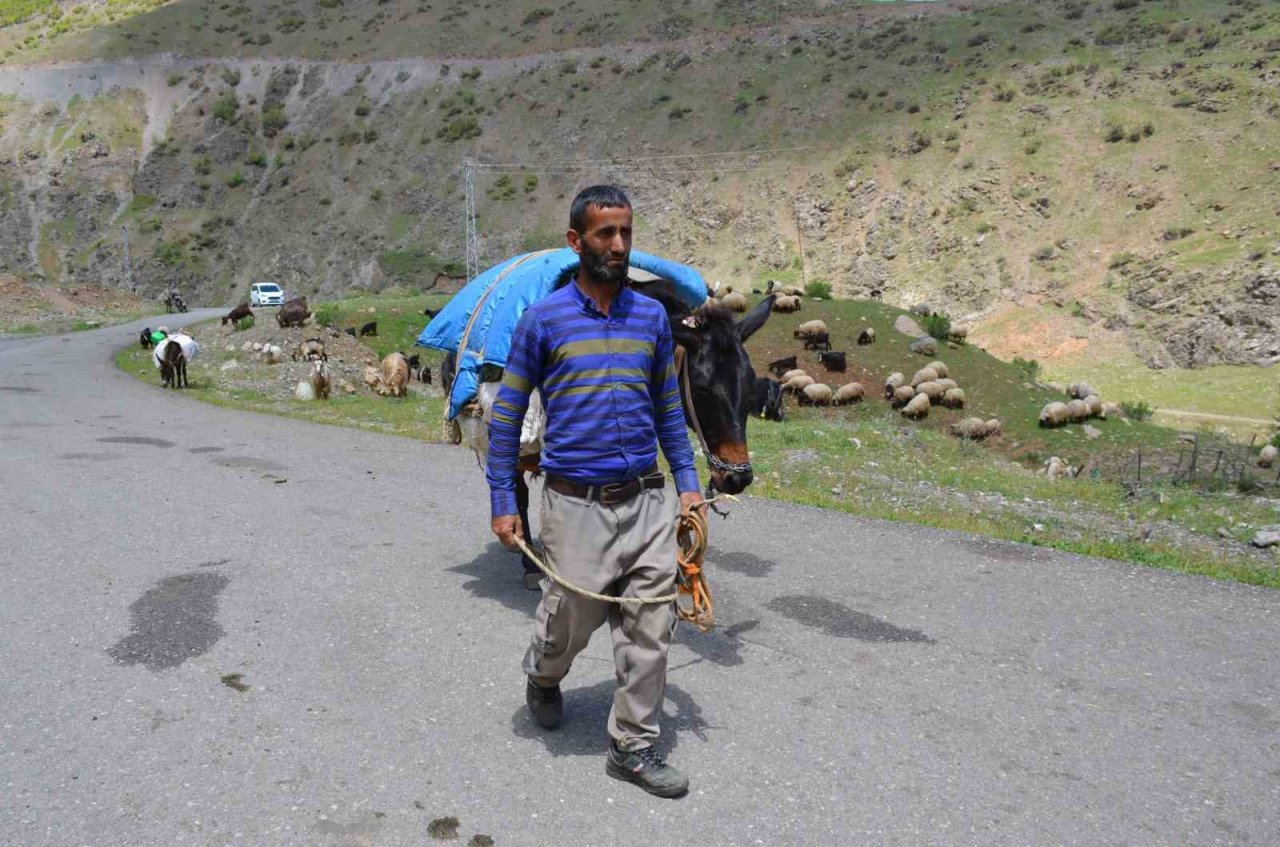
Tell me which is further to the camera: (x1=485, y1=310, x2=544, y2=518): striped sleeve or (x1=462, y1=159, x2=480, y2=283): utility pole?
(x1=462, y1=159, x2=480, y2=283): utility pole

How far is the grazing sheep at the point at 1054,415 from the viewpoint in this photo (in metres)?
17.6

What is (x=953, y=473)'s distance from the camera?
10898mm

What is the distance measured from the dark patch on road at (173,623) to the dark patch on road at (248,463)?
4.03 m

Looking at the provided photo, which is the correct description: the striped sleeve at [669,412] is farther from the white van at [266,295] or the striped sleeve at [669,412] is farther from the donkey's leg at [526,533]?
the white van at [266,295]

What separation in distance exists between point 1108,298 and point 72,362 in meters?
31.2

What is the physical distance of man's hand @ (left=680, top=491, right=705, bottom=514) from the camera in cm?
383

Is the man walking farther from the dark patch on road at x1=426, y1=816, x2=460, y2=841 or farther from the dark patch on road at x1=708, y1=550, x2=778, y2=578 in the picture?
the dark patch on road at x1=708, y1=550, x2=778, y2=578

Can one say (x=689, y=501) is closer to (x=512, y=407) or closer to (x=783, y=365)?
(x=512, y=407)

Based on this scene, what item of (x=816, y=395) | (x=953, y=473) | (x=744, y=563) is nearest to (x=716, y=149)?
(x=816, y=395)

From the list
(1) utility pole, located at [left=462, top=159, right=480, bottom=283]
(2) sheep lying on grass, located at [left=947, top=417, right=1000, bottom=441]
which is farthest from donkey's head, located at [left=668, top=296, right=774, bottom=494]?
(1) utility pole, located at [left=462, top=159, right=480, bottom=283]

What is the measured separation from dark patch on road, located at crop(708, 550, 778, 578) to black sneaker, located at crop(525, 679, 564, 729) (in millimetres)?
2673

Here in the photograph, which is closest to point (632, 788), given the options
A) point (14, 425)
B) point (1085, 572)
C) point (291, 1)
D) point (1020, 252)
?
point (1085, 572)

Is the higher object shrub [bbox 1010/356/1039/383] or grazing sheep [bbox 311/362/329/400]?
grazing sheep [bbox 311/362/329/400]

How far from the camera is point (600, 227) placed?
11.4 ft
